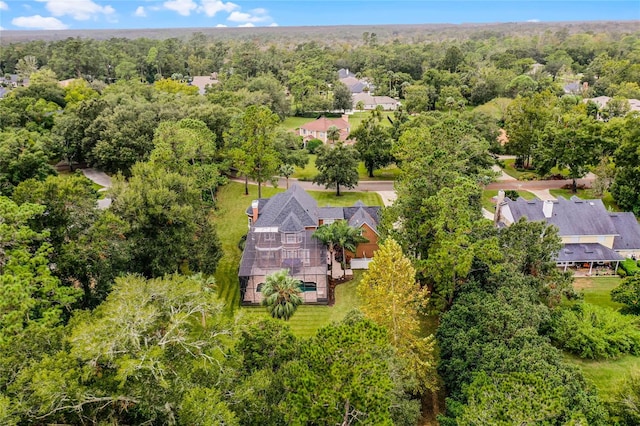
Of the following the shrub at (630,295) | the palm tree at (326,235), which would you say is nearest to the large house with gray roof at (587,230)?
the shrub at (630,295)

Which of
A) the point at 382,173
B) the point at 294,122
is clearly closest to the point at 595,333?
the point at 382,173

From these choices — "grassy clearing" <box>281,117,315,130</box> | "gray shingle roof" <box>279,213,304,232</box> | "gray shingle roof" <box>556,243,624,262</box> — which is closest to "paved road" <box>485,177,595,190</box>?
"gray shingle roof" <box>556,243,624,262</box>

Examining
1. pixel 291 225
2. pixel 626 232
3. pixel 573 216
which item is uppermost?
pixel 291 225

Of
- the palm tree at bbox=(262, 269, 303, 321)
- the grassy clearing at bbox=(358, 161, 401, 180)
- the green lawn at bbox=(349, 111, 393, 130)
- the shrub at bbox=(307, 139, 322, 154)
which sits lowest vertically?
the grassy clearing at bbox=(358, 161, 401, 180)

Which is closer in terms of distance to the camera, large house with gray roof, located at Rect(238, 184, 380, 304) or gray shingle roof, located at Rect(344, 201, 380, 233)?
large house with gray roof, located at Rect(238, 184, 380, 304)

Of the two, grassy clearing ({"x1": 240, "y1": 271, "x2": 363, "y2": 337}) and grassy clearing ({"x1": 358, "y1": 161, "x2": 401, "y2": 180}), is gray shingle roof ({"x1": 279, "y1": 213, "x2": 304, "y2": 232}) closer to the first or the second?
grassy clearing ({"x1": 240, "y1": 271, "x2": 363, "y2": 337})

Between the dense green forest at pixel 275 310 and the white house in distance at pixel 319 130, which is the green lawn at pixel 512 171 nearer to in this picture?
the dense green forest at pixel 275 310

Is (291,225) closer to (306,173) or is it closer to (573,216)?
(573,216)
